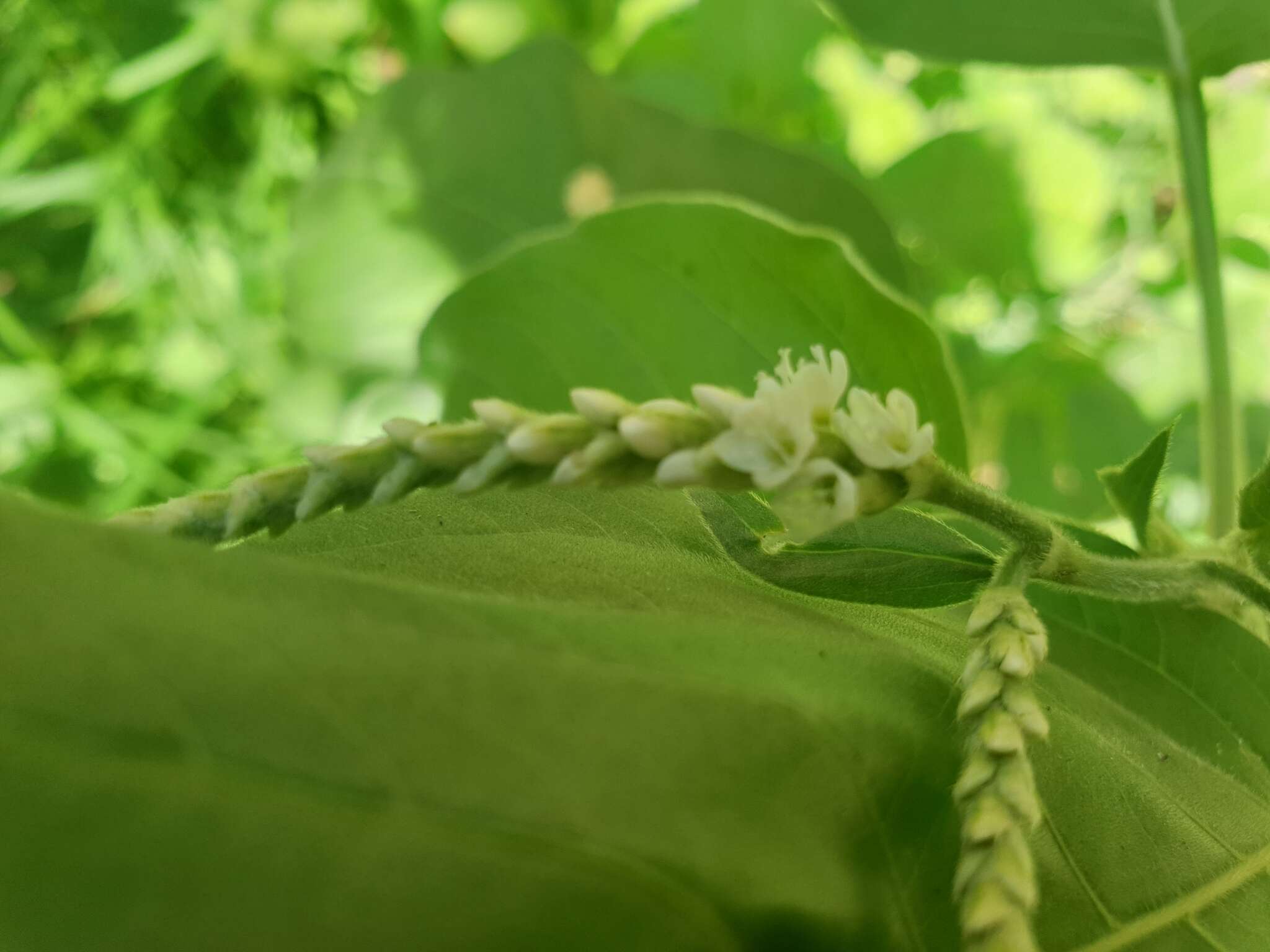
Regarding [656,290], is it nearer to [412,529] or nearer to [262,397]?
[412,529]

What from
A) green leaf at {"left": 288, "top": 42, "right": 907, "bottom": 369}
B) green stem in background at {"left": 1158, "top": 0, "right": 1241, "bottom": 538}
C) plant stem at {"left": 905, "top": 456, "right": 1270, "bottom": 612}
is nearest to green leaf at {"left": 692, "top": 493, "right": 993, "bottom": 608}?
plant stem at {"left": 905, "top": 456, "right": 1270, "bottom": 612}

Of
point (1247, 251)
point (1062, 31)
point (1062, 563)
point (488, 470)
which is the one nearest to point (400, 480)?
point (488, 470)

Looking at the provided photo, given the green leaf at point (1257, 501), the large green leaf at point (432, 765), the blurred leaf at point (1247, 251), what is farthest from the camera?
the blurred leaf at point (1247, 251)

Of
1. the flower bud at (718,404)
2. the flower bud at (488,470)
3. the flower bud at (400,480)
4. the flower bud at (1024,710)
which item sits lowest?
the flower bud at (1024,710)

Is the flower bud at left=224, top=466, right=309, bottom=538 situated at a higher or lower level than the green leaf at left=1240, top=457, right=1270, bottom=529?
lower

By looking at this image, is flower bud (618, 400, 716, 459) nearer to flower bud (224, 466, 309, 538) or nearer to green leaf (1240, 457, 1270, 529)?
flower bud (224, 466, 309, 538)

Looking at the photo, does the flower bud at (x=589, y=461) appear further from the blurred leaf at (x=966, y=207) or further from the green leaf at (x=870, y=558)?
the blurred leaf at (x=966, y=207)

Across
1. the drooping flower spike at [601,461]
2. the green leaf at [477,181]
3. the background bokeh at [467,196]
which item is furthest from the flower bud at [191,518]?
the green leaf at [477,181]
